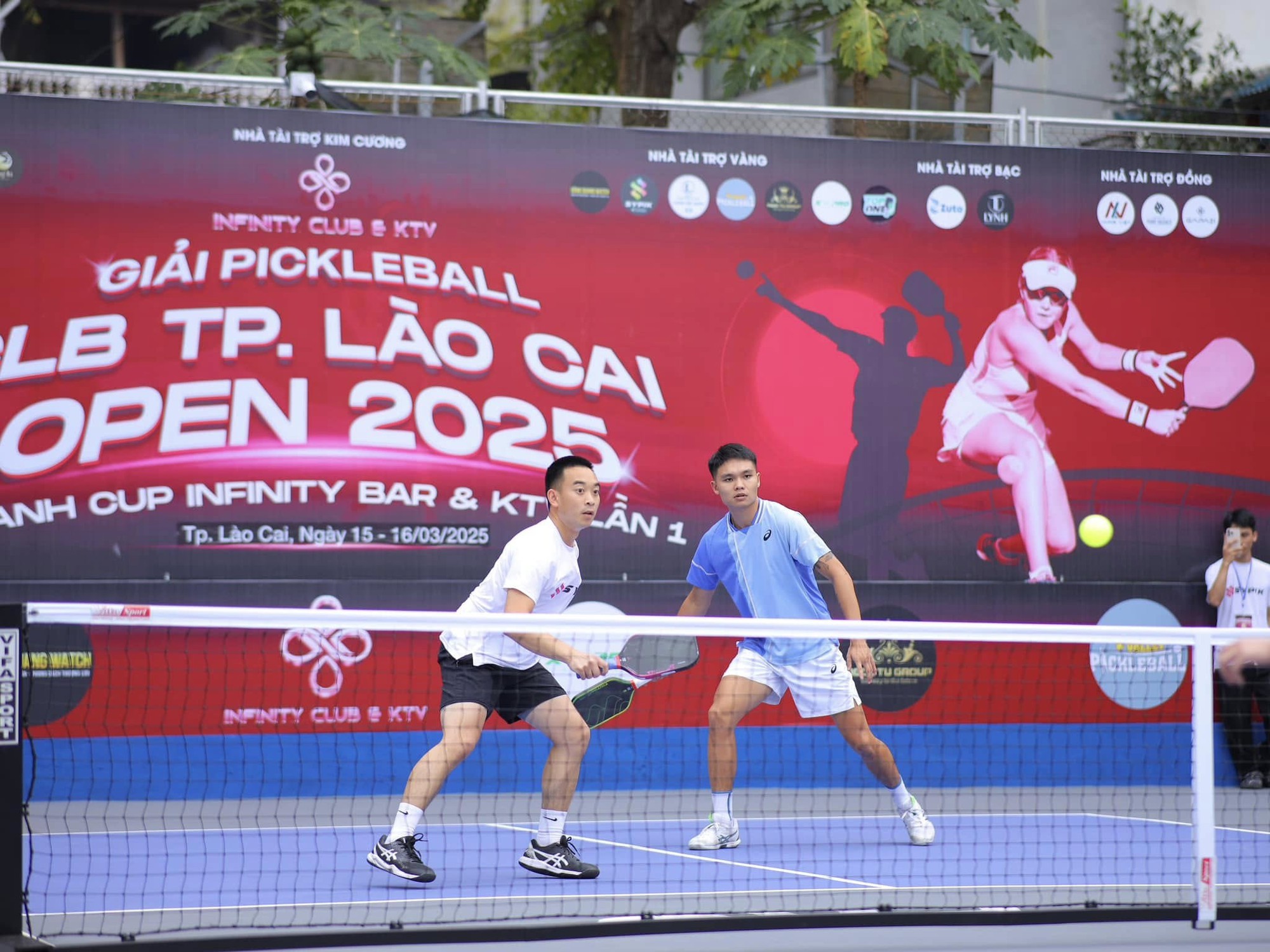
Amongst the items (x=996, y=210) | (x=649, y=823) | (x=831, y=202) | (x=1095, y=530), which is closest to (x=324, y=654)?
(x=649, y=823)

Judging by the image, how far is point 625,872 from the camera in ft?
21.3

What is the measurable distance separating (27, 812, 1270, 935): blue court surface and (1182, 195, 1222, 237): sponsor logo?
4.27 metres

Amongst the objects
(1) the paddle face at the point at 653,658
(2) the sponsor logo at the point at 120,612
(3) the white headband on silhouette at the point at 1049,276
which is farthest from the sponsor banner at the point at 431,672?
(2) the sponsor logo at the point at 120,612

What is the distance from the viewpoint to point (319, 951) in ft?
16.4

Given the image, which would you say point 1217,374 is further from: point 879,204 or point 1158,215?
point 879,204

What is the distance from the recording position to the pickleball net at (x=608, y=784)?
5543 mm

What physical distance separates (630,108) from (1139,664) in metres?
5.18

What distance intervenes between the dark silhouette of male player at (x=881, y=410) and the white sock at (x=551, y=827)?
3.97 m

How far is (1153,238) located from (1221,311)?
0.72 metres

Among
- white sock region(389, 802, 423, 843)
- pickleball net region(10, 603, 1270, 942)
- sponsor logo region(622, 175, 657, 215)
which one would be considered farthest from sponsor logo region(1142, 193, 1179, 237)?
white sock region(389, 802, 423, 843)

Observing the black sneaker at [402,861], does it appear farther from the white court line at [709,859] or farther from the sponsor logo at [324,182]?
the sponsor logo at [324,182]

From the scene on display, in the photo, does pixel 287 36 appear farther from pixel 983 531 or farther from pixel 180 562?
pixel 983 531

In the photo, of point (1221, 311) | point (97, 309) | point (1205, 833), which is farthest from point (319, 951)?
point (1221, 311)

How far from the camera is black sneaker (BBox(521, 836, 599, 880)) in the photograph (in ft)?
20.4
